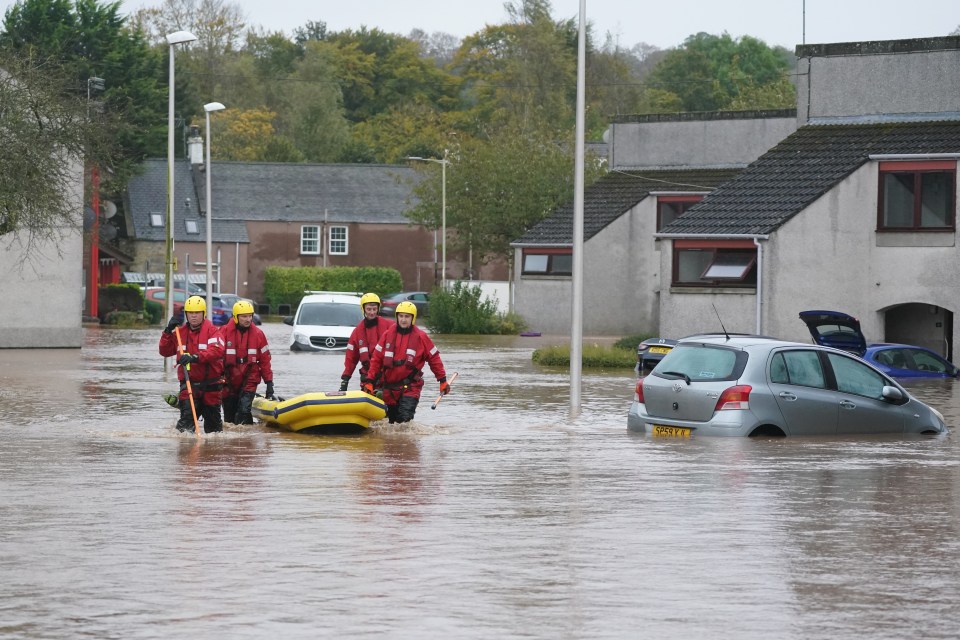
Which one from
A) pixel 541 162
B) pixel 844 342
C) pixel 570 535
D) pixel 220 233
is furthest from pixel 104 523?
pixel 220 233

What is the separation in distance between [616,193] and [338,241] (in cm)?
3363

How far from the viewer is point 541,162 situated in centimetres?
6731

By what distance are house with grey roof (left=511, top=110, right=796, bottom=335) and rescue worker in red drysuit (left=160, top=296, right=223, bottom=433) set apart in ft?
115

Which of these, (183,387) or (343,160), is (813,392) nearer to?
(183,387)

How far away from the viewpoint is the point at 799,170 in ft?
128

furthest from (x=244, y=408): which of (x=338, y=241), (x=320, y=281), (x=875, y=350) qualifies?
(x=338, y=241)

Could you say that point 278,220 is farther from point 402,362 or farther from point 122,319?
point 402,362

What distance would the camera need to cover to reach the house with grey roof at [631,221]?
54625mm

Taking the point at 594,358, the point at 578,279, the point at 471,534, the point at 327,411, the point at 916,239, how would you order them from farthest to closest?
the point at 594,358, the point at 916,239, the point at 578,279, the point at 327,411, the point at 471,534

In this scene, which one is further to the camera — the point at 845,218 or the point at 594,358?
the point at 594,358

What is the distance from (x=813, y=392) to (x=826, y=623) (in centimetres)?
1071

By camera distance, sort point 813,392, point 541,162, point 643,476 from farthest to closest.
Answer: point 541,162 < point 813,392 < point 643,476

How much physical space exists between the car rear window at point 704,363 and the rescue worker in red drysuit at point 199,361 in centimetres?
513

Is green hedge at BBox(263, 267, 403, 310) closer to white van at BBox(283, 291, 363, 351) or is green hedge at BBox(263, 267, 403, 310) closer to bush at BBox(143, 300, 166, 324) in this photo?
bush at BBox(143, 300, 166, 324)
